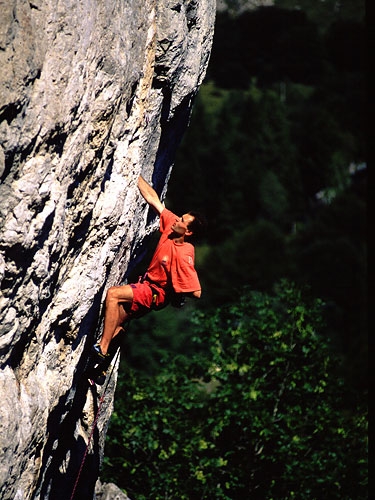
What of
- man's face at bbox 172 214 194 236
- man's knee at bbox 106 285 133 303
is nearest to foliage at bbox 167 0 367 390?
man's face at bbox 172 214 194 236

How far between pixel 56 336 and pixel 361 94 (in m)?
89.6

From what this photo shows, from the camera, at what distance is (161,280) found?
921 cm

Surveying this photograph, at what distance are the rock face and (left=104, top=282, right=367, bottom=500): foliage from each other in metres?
6.73

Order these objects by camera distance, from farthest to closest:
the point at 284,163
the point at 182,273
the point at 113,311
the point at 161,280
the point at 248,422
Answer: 1. the point at 284,163
2. the point at 248,422
3. the point at 161,280
4. the point at 182,273
5. the point at 113,311

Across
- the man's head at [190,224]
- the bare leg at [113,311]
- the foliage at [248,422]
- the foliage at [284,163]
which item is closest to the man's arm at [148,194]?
the man's head at [190,224]

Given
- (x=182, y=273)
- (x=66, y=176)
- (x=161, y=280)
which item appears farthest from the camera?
(x=161, y=280)

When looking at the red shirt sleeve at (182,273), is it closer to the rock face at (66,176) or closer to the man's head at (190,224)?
the man's head at (190,224)

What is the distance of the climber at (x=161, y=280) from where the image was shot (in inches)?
352

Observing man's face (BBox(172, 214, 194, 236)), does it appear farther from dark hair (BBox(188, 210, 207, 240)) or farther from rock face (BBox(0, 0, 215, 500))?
rock face (BBox(0, 0, 215, 500))

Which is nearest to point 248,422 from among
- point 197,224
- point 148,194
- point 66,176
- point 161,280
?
point 161,280

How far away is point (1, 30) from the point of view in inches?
222

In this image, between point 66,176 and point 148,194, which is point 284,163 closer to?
point 148,194

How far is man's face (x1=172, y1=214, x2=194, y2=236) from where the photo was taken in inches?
357

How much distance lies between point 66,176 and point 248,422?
10510 millimetres
